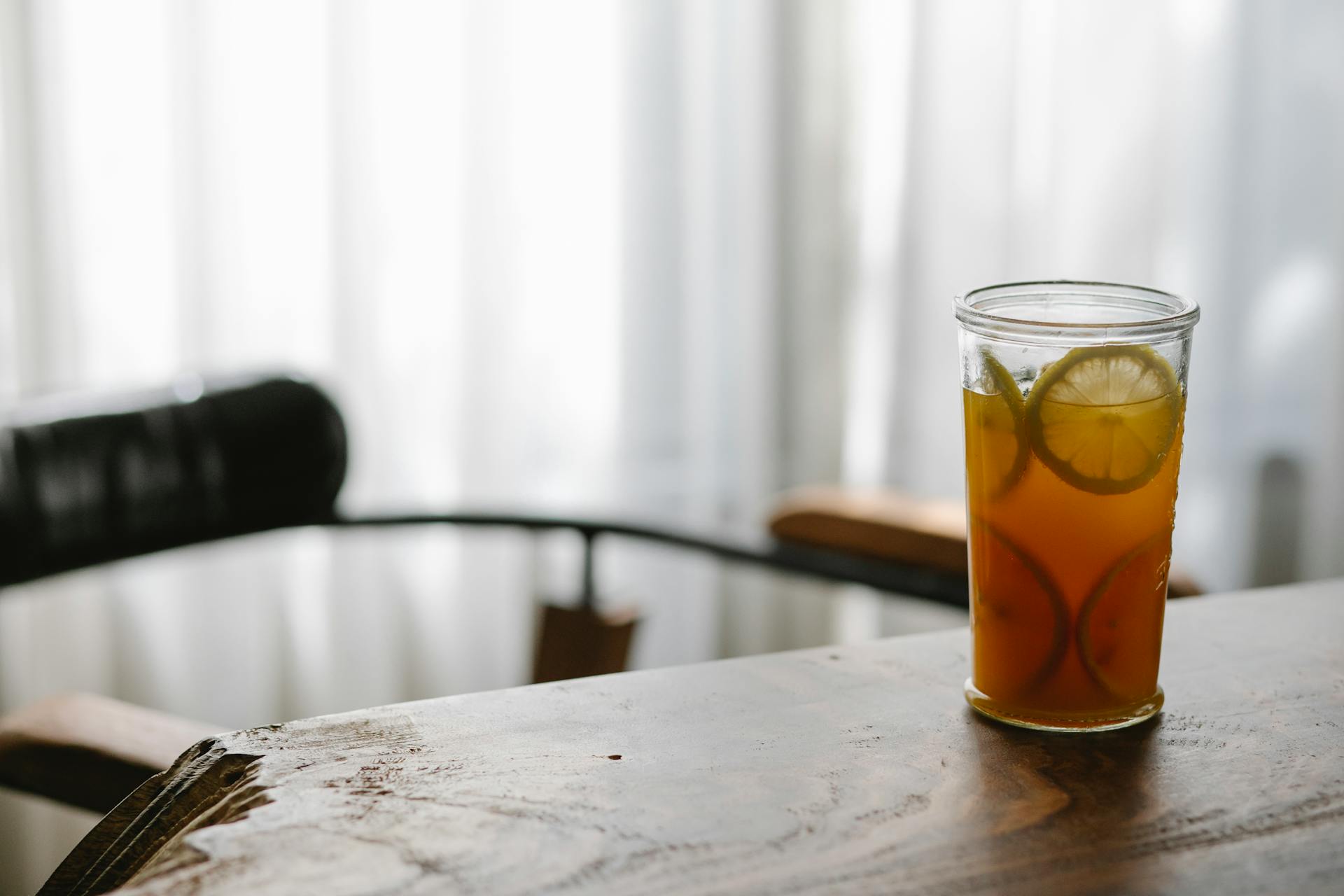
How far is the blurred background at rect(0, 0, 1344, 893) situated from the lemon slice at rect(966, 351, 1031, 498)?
136 centimetres

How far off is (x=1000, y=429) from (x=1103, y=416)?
42 mm

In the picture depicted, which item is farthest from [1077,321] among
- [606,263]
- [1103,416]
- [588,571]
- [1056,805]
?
[606,263]

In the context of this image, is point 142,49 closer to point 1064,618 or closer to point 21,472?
point 21,472

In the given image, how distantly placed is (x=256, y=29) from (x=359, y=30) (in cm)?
13

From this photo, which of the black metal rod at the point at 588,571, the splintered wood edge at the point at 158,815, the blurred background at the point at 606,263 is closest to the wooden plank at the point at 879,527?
the black metal rod at the point at 588,571

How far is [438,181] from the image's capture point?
6.04 ft

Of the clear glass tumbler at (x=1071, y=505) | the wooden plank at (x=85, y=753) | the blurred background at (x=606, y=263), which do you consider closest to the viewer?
the clear glass tumbler at (x=1071, y=505)

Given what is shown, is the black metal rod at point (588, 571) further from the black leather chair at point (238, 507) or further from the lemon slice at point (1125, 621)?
the lemon slice at point (1125, 621)

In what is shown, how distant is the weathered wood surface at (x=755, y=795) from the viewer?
0.45m

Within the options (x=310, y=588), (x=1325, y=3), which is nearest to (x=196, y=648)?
(x=310, y=588)

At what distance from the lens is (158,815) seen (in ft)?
1.73

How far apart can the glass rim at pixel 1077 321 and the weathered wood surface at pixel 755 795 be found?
169 mm

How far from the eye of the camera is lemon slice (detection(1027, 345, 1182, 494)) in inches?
21.7

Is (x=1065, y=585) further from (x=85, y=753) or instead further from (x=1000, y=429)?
(x=85, y=753)
